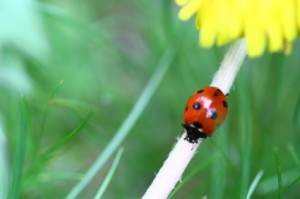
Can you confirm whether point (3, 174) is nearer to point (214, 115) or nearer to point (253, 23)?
point (214, 115)

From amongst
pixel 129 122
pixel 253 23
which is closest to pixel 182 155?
pixel 253 23

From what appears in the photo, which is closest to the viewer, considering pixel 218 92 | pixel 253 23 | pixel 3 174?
pixel 253 23

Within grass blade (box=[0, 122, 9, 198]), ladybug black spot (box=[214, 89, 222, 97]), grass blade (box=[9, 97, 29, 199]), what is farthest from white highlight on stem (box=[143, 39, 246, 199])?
grass blade (box=[0, 122, 9, 198])

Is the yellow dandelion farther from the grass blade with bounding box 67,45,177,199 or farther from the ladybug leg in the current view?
the grass blade with bounding box 67,45,177,199

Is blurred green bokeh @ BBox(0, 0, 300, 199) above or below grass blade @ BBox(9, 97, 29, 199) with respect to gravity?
above

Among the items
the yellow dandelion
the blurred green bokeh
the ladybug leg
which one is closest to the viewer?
the yellow dandelion

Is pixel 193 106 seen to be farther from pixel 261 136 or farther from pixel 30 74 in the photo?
pixel 30 74
